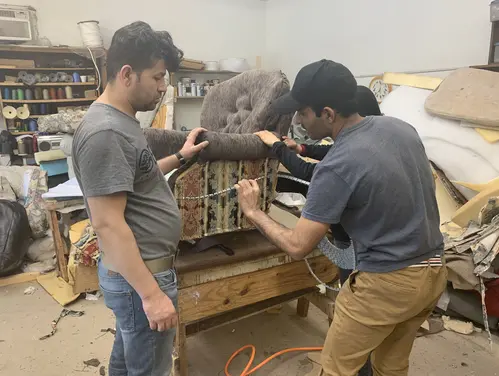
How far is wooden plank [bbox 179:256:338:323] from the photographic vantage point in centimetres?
156

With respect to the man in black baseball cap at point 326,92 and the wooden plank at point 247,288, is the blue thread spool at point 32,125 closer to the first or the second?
the wooden plank at point 247,288

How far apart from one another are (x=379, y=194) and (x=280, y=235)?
1.26ft

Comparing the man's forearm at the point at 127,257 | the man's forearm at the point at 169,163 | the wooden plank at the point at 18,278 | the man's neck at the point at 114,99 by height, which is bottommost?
the wooden plank at the point at 18,278

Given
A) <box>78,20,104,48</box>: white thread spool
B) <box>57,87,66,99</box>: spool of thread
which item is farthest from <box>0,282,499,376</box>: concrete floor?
<box>78,20,104,48</box>: white thread spool

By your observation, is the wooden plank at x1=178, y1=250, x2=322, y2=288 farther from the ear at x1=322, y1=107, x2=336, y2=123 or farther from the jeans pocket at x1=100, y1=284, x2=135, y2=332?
the ear at x1=322, y1=107, x2=336, y2=123

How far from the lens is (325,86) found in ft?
3.97

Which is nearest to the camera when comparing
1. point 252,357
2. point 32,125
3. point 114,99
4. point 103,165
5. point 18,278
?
point 103,165

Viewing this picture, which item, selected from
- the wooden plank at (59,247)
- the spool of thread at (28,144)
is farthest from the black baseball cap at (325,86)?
the spool of thread at (28,144)

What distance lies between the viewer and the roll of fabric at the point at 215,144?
1.46 metres

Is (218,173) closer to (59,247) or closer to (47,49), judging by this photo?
(59,247)

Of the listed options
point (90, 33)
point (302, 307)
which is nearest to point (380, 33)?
point (302, 307)

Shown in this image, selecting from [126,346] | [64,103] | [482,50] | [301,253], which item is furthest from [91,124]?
[64,103]

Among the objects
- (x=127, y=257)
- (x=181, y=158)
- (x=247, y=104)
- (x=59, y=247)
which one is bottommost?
(x=59, y=247)

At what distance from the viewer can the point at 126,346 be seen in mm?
1113
